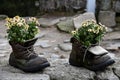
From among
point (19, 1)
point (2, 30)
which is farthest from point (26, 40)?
point (19, 1)

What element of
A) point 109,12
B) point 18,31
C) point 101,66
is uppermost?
point 18,31

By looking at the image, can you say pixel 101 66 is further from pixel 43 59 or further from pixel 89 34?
pixel 43 59

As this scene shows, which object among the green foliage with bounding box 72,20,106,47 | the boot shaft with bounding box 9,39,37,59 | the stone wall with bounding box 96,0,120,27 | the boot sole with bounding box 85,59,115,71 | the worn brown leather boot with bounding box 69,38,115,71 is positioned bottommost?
the stone wall with bounding box 96,0,120,27

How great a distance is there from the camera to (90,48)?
225cm

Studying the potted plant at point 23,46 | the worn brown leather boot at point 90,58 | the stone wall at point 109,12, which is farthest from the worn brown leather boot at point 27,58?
the stone wall at point 109,12

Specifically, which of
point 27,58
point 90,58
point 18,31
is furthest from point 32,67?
point 90,58

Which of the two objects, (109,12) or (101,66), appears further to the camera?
(109,12)

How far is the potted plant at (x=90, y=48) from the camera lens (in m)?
2.25

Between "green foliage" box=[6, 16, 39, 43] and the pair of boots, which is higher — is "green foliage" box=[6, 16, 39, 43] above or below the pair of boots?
above

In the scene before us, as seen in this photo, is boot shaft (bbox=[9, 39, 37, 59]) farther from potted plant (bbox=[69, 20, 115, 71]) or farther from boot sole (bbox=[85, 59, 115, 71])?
boot sole (bbox=[85, 59, 115, 71])

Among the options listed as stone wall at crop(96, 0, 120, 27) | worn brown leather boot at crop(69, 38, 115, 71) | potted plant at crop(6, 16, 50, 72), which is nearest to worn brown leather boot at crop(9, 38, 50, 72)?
potted plant at crop(6, 16, 50, 72)

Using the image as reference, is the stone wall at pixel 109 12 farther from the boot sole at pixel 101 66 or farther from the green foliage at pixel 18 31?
the green foliage at pixel 18 31

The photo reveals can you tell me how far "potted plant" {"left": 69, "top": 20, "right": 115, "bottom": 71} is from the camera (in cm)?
225

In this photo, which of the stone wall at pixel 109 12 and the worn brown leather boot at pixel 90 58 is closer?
the worn brown leather boot at pixel 90 58
